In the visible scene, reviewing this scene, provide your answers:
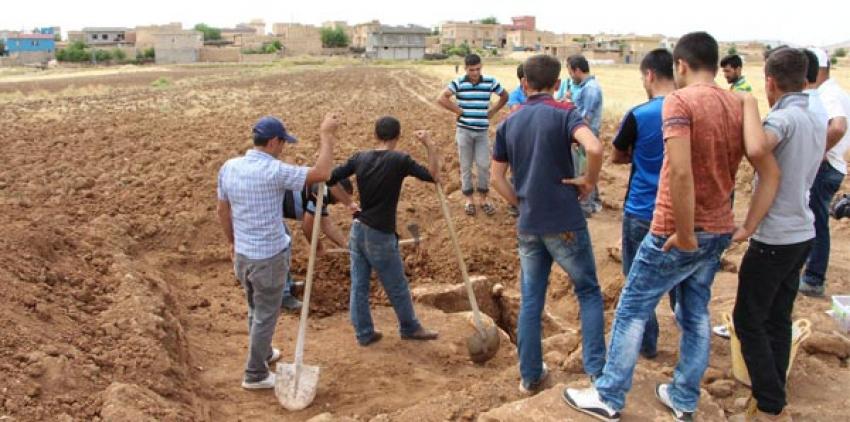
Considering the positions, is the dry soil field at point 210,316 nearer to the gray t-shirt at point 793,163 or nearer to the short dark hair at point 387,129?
the gray t-shirt at point 793,163

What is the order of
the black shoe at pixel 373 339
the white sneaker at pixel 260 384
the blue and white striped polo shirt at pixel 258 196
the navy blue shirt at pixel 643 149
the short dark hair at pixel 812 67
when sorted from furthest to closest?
the black shoe at pixel 373 339 < the white sneaker at pixel 260 384 < the short dark hair at pixel 812 67 < the blue and white striped polo shirt at pixel 258 196 < the navy blue shirt at pixel 643 149

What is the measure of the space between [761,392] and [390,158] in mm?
2765

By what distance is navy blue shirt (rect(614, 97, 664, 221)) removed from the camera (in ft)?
12.8

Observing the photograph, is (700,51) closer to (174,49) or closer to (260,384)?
(260,384)

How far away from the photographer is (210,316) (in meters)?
6.10

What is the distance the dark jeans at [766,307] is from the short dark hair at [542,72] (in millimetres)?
1396

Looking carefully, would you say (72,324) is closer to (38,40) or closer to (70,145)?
(70,145)

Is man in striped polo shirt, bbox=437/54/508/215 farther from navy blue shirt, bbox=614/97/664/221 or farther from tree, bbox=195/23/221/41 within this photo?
tree, bbox=195/23/221/41

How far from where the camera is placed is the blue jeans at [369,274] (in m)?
5.20

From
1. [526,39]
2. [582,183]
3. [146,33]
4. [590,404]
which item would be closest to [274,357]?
[590,404]

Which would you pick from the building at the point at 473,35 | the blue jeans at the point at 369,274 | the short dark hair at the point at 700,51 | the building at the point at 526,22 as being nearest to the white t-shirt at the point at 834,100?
the short dark hair at the point at 700,51

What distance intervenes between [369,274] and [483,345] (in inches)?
41.0

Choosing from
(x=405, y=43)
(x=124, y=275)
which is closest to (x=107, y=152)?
(x=124, y=275)

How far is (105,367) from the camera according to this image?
171 inches
